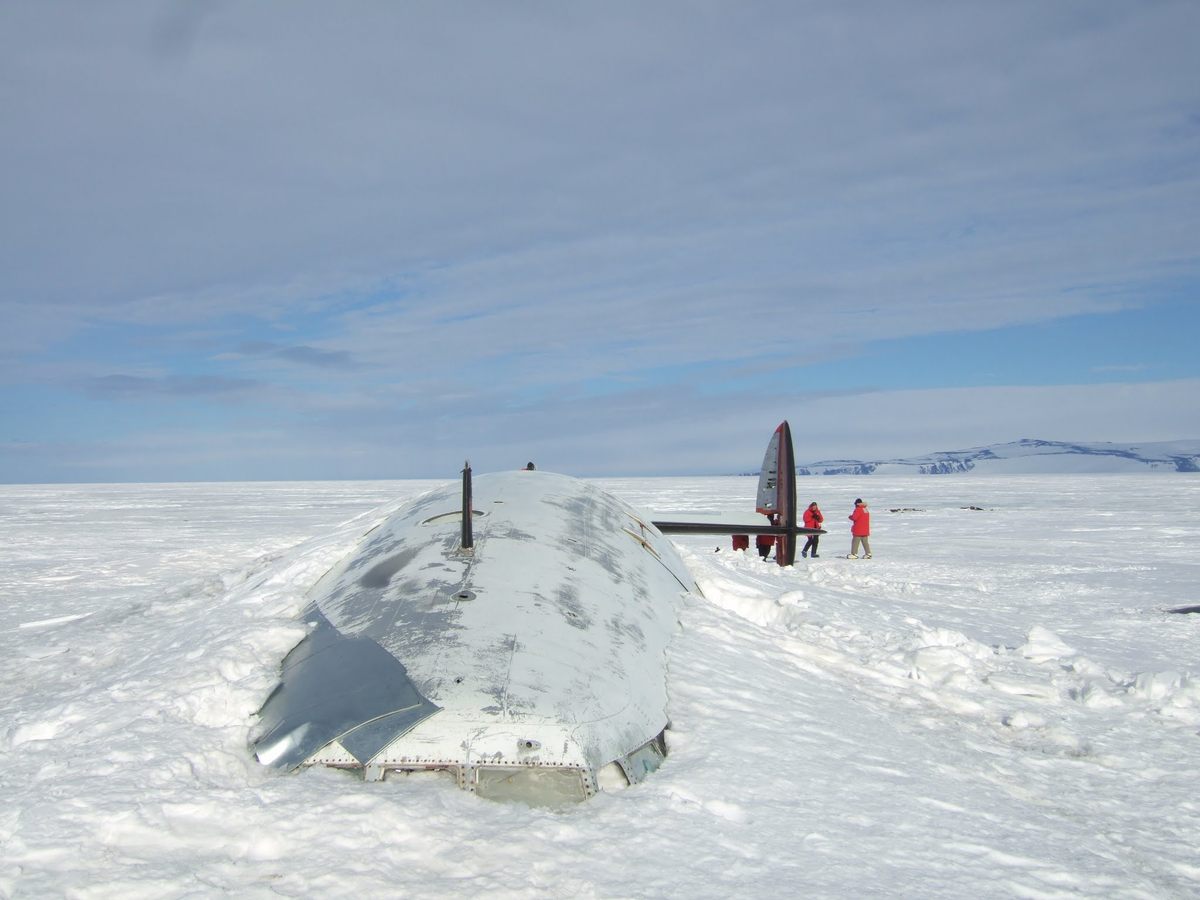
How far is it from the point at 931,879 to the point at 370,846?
243 centimetres

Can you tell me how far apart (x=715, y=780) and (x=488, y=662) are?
1.37 m

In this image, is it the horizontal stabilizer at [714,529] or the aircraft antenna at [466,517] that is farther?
the horizontal stabilizer at [714,529]

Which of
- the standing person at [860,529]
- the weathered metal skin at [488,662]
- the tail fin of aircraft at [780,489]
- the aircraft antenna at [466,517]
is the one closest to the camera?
the weathered metal skin at [488,662]

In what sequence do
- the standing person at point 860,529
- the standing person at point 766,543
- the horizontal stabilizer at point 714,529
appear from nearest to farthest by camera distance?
1. the horizontal stabilizer at point 714,529
2. the standing person at point 766,543
3. the standing person at point 860,529

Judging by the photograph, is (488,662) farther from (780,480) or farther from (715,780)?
(780,480)

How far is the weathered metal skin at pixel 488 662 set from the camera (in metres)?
4.33

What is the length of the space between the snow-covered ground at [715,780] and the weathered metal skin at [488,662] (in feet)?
0.60

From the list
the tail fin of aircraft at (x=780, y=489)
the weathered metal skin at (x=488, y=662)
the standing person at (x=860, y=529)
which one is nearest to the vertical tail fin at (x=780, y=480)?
the tail fin of aircraft at (x=780, y=489)

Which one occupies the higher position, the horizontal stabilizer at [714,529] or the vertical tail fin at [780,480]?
the vertical tail fin at [780,480]

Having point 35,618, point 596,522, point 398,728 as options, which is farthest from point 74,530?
A: point 398,728

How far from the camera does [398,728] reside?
4383mm

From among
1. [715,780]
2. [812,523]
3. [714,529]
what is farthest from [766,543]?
[715,780]

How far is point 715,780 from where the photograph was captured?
4551 mm

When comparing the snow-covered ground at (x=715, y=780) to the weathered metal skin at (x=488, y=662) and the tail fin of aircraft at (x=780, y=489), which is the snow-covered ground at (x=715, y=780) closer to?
the weathered metal skin at (x=488, y=662)
